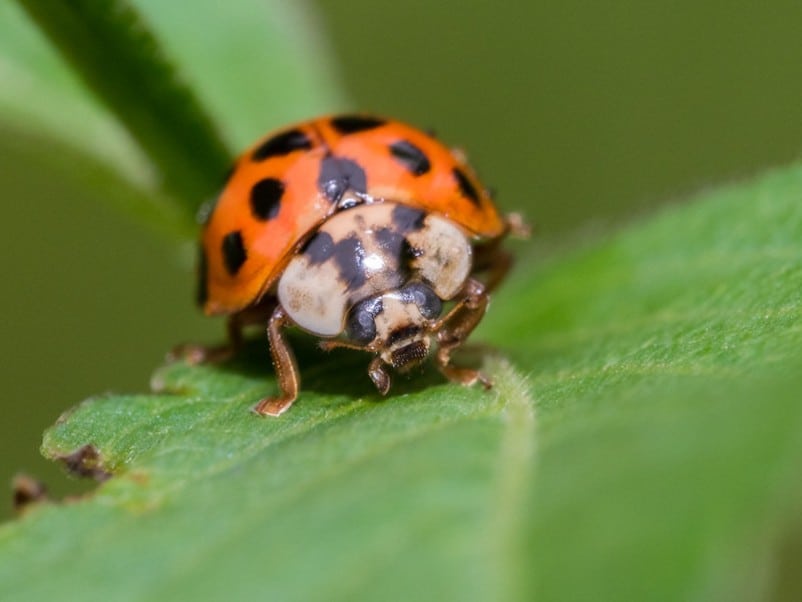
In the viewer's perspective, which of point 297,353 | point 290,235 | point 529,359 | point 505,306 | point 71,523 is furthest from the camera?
point 505,306

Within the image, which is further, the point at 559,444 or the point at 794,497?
the point at 559,444

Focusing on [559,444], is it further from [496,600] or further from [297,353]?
[297,353]

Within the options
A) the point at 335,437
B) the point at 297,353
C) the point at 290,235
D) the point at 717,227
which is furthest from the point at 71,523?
the point at 717,227

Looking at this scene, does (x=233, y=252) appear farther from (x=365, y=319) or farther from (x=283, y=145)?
(x=365, y=319)

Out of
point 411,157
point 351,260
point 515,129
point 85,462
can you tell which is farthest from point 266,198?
point 515,129

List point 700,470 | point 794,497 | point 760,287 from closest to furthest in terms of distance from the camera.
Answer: point 794,497 → point 700,470 → point 760,287

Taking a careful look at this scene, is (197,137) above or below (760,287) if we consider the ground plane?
above
